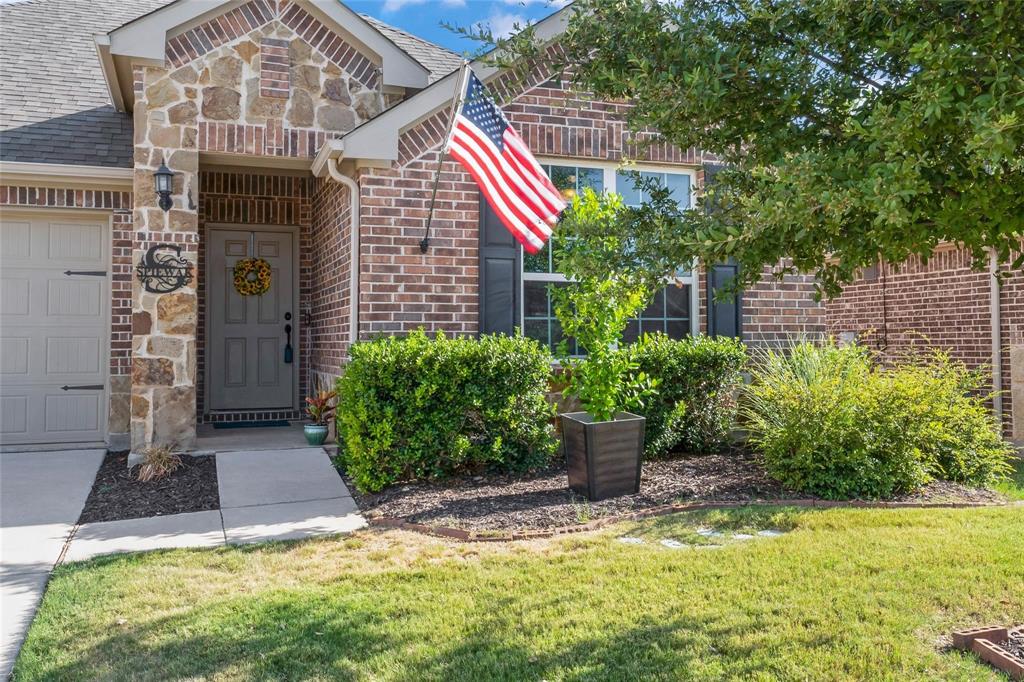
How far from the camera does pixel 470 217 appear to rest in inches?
301

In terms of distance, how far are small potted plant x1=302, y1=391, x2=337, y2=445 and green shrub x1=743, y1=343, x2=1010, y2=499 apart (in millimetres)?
4148

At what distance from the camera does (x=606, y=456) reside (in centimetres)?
599

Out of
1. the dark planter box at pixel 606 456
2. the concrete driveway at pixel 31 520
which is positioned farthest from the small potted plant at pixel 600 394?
the concrete driveway at pixel 31 520

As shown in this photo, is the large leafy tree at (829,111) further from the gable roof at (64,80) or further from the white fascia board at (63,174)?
the white fascia board at (63,174)

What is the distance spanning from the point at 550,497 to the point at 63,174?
5.81 metres

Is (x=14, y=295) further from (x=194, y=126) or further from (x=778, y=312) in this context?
(x=778, y=312)

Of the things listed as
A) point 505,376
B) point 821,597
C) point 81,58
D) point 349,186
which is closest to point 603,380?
point 505,376

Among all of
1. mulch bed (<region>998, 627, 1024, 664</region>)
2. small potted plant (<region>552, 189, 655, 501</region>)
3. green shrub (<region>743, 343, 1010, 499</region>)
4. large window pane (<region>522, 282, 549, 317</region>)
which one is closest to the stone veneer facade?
large window pane (<region>522, 282, 549, 317</region>)

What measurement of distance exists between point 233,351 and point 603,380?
208 inches

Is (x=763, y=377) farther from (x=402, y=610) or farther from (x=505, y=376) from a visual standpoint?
(x=402, y=610)

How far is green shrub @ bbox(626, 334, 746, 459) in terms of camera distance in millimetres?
7434

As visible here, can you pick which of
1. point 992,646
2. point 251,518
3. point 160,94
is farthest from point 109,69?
point 992,646

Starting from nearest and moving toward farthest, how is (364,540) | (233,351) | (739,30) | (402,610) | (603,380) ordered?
(739,30), (402,610), (364,540), (603,380), (233,351)

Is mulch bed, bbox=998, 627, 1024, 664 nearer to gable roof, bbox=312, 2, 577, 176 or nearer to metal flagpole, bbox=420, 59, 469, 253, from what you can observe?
metal flagpole, bbox=420, 59, 469, 253
